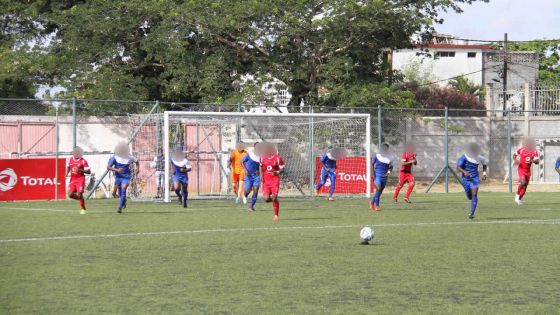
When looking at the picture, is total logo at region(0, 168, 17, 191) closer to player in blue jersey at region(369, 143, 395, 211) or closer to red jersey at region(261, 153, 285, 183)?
red jersey at region(261, 153, 285, 183)

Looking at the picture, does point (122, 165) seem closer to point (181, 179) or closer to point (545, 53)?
point (181, 179)

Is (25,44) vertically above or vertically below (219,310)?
above

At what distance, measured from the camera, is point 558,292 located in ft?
37.0

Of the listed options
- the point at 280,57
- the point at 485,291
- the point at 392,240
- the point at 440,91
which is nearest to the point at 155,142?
the point at 280,57

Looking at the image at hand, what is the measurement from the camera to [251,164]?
91.4ft

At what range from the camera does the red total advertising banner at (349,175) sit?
3538cm

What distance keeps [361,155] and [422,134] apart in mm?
8952

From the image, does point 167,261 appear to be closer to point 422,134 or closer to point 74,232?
point 74,232

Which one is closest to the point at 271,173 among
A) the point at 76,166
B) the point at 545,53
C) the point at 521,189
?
the point at 76,166

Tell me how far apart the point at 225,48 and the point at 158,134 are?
11.0 meters

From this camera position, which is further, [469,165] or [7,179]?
[7,179]

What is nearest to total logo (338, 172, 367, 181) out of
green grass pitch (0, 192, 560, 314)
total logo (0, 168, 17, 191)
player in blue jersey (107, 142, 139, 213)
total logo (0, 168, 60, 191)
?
total logo (0, 168, 60, 191)

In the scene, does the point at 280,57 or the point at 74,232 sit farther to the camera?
the point at 280,57

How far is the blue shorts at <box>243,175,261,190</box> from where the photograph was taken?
88.4 ft
